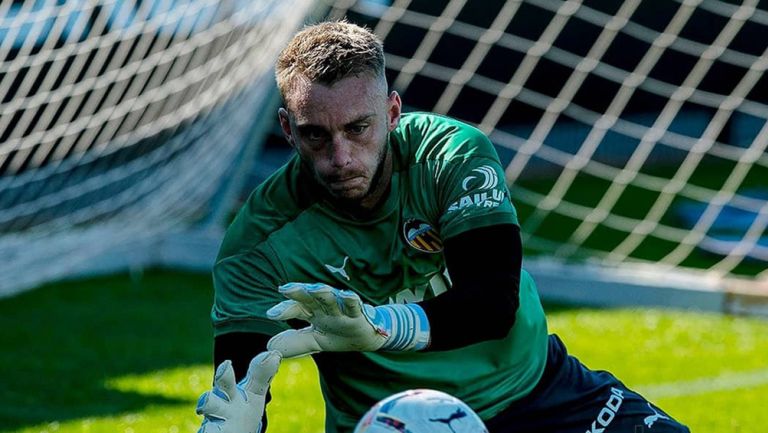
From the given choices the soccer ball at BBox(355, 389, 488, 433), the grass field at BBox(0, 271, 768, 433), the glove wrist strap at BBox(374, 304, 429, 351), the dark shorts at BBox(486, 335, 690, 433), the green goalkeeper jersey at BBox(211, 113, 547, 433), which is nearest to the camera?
the soccer ball at BBox(355, 389, 488, 433)

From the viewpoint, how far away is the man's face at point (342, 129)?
9.61 ft

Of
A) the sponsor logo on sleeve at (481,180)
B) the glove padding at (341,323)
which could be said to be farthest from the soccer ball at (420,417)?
the sponsor logo on sleeve at (481,180)

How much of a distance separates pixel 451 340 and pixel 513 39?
941cm

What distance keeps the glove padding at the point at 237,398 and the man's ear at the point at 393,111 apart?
69 centimetres

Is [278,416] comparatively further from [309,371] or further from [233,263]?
[233,263]

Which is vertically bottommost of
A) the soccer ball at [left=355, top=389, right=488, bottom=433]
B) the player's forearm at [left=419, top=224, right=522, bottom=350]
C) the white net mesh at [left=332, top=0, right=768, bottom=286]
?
the white net mesh at [left=332, top=0, right=768, bottom=286]

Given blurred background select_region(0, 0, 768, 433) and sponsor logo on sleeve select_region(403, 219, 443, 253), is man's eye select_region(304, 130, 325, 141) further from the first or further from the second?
blurred background select_region(0, 0, 768, 433)

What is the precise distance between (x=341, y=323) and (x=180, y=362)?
3.72 m

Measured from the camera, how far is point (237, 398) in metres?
2.83

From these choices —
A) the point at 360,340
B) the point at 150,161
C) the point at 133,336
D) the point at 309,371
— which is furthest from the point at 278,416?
the point at 150,161

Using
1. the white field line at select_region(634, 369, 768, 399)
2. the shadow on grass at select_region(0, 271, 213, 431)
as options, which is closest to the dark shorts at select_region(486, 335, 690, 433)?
the white field line at select_region(634, 369, 768, 399)

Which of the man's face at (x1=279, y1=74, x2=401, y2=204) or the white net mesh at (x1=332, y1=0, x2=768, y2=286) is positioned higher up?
the man's face at (x1=279, y1=74, x2=401, y2=204)

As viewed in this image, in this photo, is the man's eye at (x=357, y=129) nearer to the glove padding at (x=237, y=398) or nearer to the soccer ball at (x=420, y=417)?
the glove padding at (x=237, y=398)

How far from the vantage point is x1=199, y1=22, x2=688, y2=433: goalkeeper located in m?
2.95
